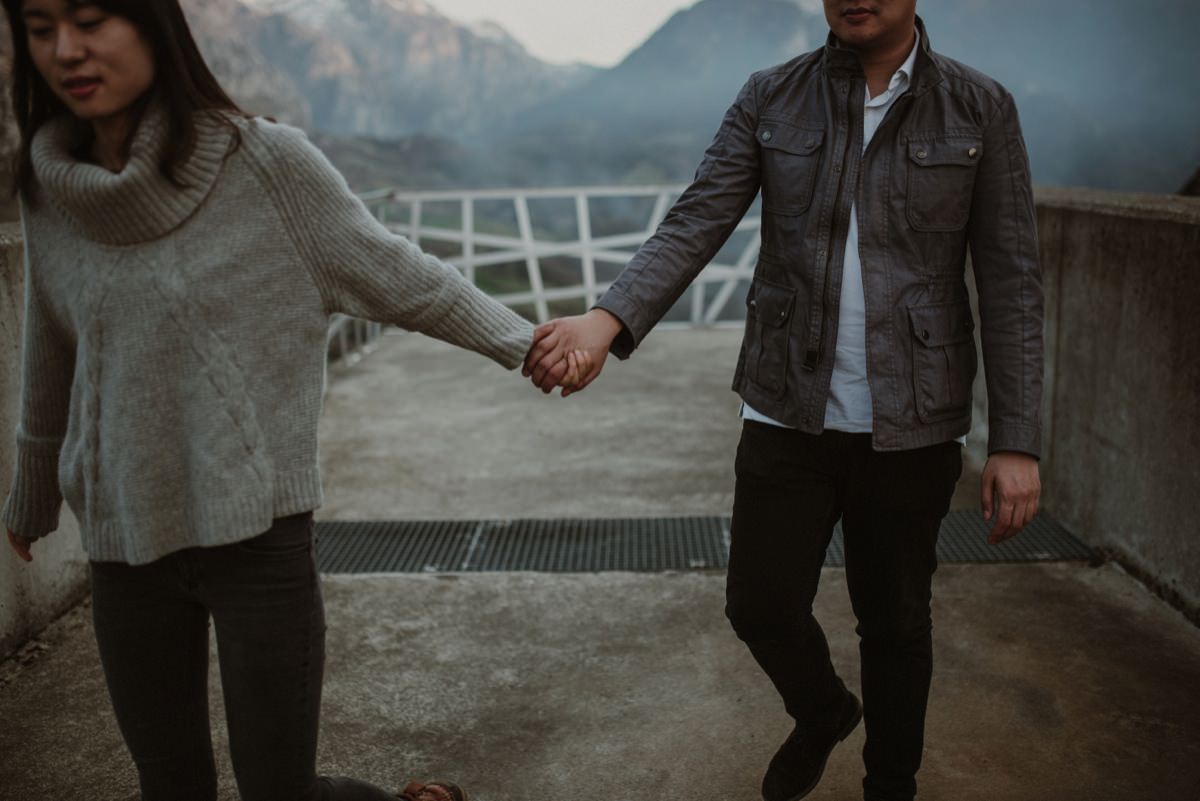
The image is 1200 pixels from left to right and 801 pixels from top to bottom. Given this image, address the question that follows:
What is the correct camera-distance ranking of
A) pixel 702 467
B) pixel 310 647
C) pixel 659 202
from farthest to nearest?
pixel 659 202 → pixel 702 467 → pixel 310 647

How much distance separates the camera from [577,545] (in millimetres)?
4109

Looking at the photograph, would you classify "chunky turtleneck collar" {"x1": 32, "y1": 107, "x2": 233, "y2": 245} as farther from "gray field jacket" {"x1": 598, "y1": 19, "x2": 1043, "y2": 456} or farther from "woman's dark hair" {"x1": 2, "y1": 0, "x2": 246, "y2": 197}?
"gray field jacket" {"x1": 598, "y1": 19, "x2": 1043, "y2": 456}

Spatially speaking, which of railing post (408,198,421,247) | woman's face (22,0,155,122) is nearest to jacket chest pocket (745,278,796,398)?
woman's face (22,0,155,122)

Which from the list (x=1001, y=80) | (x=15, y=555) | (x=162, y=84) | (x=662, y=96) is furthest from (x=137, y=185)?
(x=662, y=96)

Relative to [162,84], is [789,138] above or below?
below

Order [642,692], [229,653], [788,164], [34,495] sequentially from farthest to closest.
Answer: [642,692] → [788,164] → [34,495] → [229,653]

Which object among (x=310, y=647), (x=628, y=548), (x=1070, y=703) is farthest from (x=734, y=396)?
(x=310, y=647)

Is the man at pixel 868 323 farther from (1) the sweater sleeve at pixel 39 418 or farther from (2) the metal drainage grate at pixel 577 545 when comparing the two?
(2) the metal drainage grate at pixel 577 545

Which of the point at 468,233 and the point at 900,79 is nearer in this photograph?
the point at 900,79

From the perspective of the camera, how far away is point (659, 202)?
8.89 meters

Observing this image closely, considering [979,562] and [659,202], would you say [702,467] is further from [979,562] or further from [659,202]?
[659,202]

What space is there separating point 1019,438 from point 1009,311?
0.23 metres

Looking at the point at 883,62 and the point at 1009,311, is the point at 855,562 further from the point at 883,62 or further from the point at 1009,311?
the point at 883,62

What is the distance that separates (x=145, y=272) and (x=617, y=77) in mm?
90168
